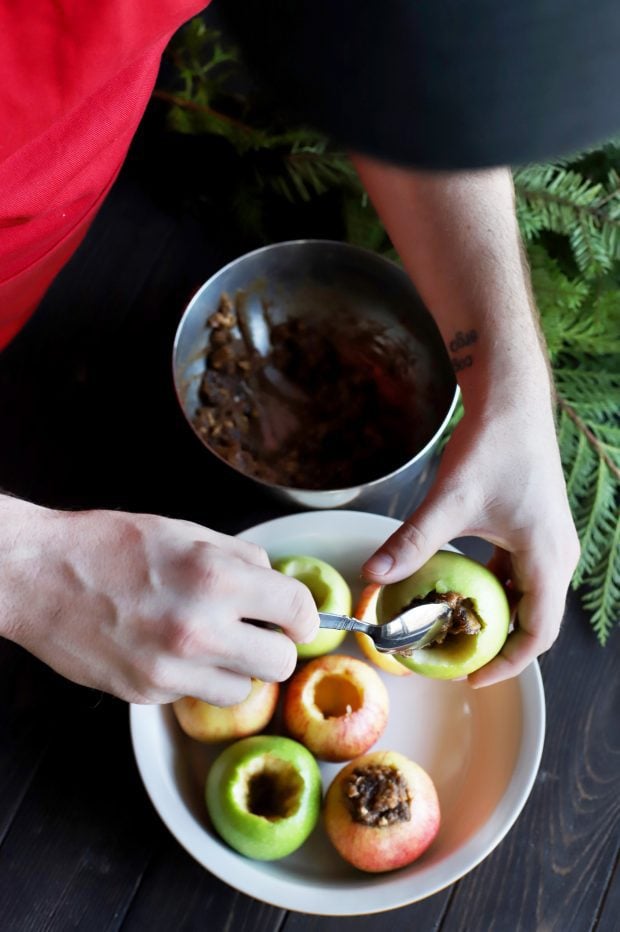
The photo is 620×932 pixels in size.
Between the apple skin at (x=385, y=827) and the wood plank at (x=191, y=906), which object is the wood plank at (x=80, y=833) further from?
the apple skin at (x=385, y=827)

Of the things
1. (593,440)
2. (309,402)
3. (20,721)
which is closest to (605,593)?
(593,440)

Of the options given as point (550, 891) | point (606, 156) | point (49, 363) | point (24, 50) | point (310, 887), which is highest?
point (24, 50)

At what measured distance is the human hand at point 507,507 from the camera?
0.75 meters

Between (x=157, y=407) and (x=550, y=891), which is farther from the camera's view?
(x=157, y=407)

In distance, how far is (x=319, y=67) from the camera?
0.70 feet

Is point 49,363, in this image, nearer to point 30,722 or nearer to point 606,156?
point 30,722

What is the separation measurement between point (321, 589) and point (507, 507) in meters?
0.25

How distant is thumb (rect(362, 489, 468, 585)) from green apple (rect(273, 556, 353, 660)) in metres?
0.18

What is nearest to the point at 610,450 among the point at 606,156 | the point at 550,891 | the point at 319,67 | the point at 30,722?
the point at 606,156

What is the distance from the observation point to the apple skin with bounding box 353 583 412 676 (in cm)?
94

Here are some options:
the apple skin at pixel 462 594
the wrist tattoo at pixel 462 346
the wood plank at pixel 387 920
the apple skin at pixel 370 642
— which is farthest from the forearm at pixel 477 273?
the wood plank at pixel 387 920

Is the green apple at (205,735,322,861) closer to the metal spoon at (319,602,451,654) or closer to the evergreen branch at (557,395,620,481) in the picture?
the metal spoon at (319,602,451,654)

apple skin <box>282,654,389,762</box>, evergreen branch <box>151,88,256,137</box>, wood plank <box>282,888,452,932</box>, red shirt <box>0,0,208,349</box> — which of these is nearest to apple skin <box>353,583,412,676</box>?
apple skin <box>282,654,389,762</box>

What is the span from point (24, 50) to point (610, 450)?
2.60 ft
